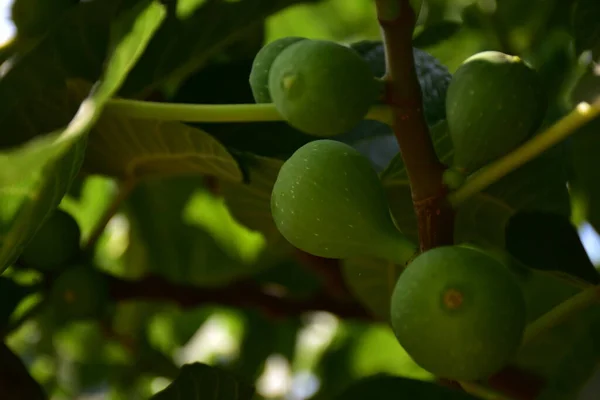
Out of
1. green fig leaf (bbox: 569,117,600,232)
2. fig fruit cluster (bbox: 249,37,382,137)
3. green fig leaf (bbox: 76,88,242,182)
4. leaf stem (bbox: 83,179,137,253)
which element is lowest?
green fig leaf (bbox: 569,117,600,232)

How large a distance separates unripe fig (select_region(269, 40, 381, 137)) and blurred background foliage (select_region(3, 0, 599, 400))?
462mm

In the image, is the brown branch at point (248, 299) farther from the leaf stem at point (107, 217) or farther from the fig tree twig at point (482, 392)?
the fig tree twig at point (482, 392)

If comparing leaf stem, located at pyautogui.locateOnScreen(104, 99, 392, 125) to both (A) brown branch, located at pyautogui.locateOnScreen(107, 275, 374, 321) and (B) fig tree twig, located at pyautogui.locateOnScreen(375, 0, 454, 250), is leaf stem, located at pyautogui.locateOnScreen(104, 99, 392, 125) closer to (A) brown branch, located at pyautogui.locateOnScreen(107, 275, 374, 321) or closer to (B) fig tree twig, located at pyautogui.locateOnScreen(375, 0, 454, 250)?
(B) fig tree twig, located at pyautogui.locateOnScreen(375, 0, 454, 250)

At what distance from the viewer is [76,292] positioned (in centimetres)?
75

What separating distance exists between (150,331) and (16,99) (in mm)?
731

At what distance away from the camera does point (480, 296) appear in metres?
0.39

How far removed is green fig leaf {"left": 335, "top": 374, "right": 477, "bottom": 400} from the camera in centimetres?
42

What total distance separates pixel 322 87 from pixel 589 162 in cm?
38

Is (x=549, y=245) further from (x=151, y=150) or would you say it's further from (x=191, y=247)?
(x=191, y=247)

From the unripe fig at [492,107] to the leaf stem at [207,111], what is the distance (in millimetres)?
46

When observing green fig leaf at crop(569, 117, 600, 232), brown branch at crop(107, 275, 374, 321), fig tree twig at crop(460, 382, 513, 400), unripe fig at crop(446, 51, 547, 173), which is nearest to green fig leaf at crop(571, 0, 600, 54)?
green fig leaf at crop(569, 117, 600, 232)

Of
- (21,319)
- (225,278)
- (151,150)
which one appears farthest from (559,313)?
(225,278)

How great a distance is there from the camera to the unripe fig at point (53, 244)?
0.71 metres

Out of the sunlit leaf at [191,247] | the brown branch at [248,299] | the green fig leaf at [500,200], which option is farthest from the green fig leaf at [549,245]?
the sunlit leaf at [191,247]
